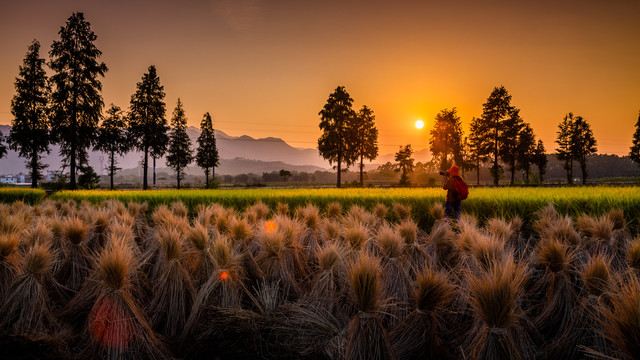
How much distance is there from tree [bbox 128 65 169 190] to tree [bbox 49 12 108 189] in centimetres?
1142

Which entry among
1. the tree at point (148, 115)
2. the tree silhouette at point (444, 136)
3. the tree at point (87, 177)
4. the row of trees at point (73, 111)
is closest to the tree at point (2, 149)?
the row of trees at point (73, 111)

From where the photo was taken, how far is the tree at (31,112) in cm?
3588

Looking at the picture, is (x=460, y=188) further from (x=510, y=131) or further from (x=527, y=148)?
(x=527, y=148)

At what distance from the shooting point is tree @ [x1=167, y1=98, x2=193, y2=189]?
2297 inches

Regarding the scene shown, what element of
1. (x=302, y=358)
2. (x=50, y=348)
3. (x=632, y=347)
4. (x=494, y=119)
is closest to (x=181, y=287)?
(x=50, y=348)

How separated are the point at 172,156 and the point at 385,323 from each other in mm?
63034

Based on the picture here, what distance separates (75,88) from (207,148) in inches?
1424

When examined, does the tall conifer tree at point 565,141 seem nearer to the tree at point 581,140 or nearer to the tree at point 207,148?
the tree at point 581,140

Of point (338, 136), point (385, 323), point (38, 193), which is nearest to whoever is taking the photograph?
point (385, 323)

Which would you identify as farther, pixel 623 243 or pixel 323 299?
pixel 623 243

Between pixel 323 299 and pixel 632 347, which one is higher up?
pixel 632 347

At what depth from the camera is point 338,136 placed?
46.2m

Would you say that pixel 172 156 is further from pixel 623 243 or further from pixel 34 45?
pixel 623 243

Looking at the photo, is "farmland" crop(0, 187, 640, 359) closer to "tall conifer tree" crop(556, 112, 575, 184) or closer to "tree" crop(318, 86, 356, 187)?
"tree" crop(318, 86, 356, 187)
